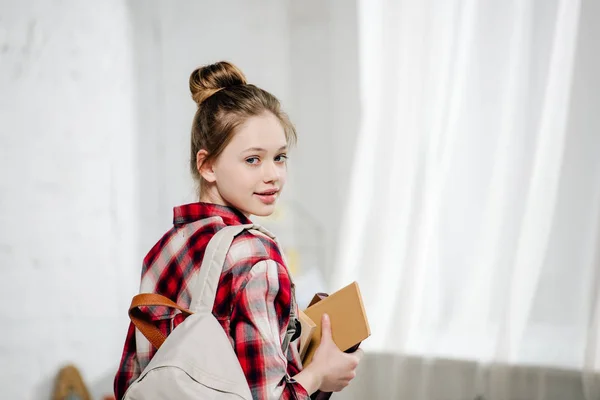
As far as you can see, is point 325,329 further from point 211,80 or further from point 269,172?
point 211,80

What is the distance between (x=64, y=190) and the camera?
7.52ft

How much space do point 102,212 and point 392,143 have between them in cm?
103

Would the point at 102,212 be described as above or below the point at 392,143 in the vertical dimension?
below

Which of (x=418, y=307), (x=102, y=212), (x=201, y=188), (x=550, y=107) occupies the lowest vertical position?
(x=418, y=307)

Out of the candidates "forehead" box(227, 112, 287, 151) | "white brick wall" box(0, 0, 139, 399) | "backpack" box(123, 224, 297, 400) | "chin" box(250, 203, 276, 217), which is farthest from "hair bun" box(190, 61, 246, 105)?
"white brick wall" box(0, 0, 139, 399)

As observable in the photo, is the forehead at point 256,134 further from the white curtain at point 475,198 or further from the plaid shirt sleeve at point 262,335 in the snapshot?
the white curtain at point 475,198

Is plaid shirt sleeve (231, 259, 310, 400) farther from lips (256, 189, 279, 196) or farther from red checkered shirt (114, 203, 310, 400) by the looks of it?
lips (256, 189, 279, 196)

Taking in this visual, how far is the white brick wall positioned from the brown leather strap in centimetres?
125

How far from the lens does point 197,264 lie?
1012 mm

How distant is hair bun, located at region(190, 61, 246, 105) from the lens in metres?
1.16

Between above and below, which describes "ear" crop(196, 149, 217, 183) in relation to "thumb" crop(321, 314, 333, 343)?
above

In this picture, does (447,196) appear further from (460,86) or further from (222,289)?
(222,289)

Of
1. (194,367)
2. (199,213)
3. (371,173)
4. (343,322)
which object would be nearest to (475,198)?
(371,173)

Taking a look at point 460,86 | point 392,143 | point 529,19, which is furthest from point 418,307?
point 529,19
